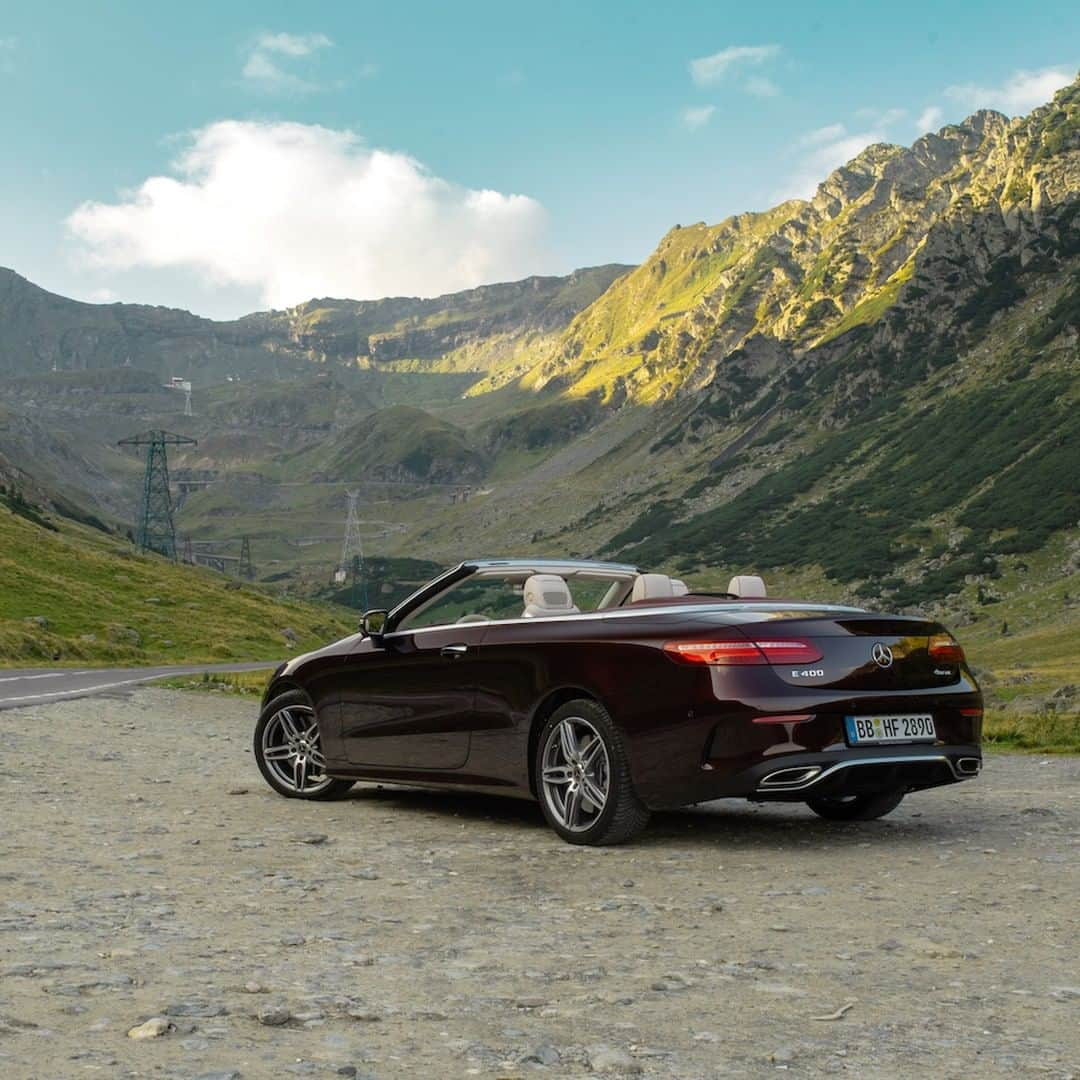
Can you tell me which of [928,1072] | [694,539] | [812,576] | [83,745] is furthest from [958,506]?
[928,1072]

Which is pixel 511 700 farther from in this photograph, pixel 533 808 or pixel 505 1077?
pixel 505 1077

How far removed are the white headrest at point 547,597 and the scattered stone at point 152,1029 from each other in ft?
16.0

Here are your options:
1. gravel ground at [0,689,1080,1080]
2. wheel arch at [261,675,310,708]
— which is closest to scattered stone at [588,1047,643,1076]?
gravel ground at [0,689,1080,1080]

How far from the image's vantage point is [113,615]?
6097cm

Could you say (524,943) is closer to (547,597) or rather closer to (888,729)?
(888,729)

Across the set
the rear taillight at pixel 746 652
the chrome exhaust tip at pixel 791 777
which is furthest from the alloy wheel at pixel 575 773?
the chrome exhaust tip at pixel 791 777

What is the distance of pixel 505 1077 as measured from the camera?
3.84m

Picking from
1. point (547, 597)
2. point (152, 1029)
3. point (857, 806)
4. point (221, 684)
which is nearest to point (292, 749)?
point (547, 597)

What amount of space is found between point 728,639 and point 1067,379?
466 ft

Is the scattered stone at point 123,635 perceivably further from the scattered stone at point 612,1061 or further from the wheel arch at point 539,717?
the scattered stone at point 612,1061

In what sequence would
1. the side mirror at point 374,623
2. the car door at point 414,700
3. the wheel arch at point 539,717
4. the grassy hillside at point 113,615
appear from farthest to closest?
the grassy hillside at point 113,615, the side mirror at point 374,623, the car door at point 414,700, the wheel arch at point 539,717

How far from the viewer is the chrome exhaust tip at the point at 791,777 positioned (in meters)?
7.62

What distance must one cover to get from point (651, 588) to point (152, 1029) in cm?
544

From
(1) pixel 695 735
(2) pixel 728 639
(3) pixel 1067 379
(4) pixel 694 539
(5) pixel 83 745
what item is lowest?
(5) pixel 83 745
